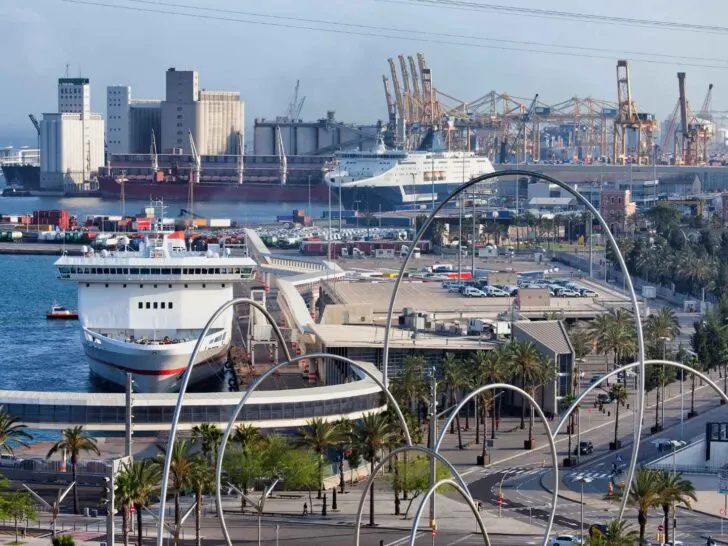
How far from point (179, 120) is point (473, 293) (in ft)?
273

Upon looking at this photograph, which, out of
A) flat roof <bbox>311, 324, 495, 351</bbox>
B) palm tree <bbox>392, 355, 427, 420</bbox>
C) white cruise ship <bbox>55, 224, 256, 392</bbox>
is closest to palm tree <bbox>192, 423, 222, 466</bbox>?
palm tree <bbox>392, 355, 427, 420</bbox>

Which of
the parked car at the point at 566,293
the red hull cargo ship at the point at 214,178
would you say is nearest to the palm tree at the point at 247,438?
the parked car at the point at 566,293

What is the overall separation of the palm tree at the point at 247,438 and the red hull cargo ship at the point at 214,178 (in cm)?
8817

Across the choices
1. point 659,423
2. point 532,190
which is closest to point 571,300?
point 659,423

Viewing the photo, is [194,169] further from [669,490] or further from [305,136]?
[669,490]

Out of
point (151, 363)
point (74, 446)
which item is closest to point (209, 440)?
point (74, 446)

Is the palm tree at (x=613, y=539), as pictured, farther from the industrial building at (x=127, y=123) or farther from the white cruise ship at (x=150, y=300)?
the industrial building at (x=127, y=123)

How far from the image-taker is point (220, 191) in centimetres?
11306

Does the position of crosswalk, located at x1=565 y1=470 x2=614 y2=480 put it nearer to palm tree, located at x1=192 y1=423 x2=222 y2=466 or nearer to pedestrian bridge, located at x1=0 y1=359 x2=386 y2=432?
pedestrian bridge, located at x1=0 y1=359 x2=386 y2=432

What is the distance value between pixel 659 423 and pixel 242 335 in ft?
34.2

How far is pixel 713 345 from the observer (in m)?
30.7

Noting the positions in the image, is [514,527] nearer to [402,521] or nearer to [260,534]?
[402,521]

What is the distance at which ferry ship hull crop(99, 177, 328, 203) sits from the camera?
11181cm

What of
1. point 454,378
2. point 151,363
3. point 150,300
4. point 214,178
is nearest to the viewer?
point 454,378
